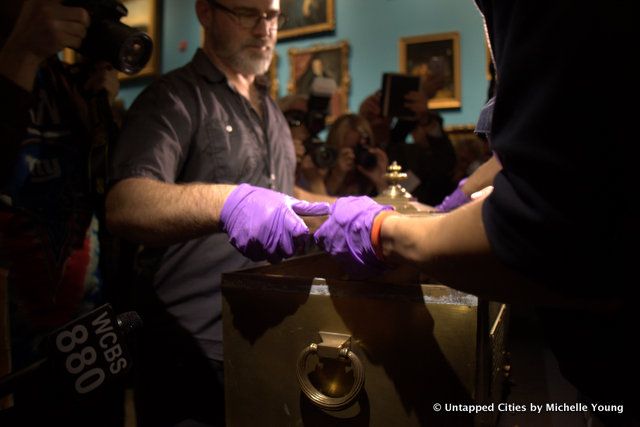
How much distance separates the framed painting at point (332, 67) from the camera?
2812 millimetres

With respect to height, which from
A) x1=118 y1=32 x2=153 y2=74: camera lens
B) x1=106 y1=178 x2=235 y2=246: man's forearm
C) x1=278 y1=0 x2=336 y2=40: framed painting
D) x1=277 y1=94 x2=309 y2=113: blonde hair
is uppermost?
x1=278 y1=0 x2=336 y2=40: framed painting

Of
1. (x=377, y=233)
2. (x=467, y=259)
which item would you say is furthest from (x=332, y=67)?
(x=467, y=259)

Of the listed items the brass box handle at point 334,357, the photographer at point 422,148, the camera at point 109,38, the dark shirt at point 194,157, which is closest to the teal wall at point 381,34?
the photographer at point 422,148

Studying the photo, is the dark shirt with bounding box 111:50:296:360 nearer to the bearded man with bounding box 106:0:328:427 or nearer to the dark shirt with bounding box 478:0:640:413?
the bearded man with bounding box 106:0:328:427

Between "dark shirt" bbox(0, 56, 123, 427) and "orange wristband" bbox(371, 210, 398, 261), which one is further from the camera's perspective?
"dark shirt" bbox(0, 56, 123, 427)

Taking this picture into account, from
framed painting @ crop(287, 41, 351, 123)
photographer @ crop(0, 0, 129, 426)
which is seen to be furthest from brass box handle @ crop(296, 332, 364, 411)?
framed painting @ crop(287, 41, 351, 123)

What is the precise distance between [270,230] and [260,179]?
21.5 inches

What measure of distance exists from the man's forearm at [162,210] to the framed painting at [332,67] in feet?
6.12

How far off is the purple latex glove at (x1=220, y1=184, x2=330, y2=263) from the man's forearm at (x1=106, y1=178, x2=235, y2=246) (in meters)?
0.06

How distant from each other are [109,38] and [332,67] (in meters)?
1.88

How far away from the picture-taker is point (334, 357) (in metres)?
0.67

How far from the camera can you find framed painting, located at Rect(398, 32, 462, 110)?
256 centimetres

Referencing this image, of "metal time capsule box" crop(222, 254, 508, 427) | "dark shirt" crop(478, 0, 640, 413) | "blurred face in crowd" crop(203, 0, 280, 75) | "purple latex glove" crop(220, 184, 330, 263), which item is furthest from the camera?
"blurred face in crowd" crop(203, 0, 280, 75)

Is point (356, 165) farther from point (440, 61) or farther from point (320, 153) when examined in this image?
point (440, 61)
